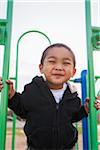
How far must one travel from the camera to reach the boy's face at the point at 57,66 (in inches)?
48.8

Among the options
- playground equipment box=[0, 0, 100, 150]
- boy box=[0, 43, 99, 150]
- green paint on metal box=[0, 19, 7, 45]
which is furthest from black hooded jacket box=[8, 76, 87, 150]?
green paint on metal box=[0, 19, 7, 45]

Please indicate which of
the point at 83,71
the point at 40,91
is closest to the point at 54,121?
the point at 40,91

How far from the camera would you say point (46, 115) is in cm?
122

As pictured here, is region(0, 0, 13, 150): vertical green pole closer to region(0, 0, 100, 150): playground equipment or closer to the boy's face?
region(0, 0, 100, 150): playground equipment

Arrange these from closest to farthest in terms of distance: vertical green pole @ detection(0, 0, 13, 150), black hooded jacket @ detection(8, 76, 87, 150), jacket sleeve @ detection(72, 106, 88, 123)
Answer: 1. vertical green pole @ detection(0, 0, 13, 150)
2. black hooded jacket @ detection(8, 76, 87, 150)
3. jacket sleeve @ detection(72, 106, 88, 123)

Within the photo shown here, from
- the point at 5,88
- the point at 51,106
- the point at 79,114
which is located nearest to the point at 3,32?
the point at 5,88

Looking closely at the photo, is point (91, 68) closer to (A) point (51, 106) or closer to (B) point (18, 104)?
(A) point (51, 106)

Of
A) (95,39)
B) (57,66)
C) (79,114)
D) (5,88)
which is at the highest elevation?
(95,39)

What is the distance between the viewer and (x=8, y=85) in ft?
3.74

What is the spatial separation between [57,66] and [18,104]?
0.26m

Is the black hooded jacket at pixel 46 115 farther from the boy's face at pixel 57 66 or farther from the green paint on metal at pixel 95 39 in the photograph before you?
the green paint on metal at pixel 95 39

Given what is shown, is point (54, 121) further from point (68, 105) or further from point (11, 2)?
point (11, 2)

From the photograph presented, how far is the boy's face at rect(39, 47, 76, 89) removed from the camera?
48.8 inches

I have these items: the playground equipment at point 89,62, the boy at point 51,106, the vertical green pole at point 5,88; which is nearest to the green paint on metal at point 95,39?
the playground equipment at point 89,62
